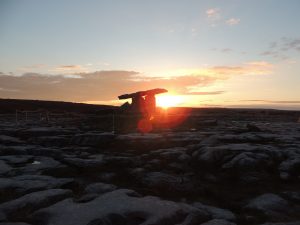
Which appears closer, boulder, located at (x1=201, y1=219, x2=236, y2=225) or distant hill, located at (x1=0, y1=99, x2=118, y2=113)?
boulder, located at (x1=201, y1=219, x2=236, y2=225)

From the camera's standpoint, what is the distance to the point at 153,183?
12172 mm

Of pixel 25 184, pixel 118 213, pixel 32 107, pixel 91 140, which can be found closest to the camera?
pixel 118 213

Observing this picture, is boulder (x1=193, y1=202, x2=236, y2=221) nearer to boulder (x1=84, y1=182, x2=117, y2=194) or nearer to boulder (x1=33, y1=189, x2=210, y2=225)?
boulder (x1=33, y1=189, x2=210, y2=225)

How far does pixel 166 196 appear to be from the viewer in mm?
11062

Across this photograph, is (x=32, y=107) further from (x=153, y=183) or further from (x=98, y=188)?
(x=98, y=188)

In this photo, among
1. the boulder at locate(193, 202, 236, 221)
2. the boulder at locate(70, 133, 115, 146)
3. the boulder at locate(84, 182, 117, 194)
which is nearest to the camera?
the boulder at locate(193, 202, 236, 221)

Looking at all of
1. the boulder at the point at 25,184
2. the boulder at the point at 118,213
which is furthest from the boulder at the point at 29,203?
the boulder at the point at 25,184

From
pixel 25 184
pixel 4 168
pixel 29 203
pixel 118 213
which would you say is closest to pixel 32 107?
pixel 4 168

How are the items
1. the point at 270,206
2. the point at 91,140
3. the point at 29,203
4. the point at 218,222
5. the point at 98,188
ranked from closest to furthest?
the point at 218,222, the point at 29,203, the point at 270,206, the point at 98,188, the point at 91,140

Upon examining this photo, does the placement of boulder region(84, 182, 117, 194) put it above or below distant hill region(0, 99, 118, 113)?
below

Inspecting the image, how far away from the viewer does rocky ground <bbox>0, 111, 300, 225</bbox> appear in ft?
28.2

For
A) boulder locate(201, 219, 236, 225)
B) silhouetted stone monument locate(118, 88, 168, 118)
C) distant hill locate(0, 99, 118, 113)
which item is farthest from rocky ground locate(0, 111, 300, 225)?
distant hill locate(0, 99, 118, 113)

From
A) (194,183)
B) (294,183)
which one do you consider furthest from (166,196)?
(294,183)

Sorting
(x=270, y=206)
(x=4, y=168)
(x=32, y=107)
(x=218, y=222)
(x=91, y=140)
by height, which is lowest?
(x=270, y=206)
